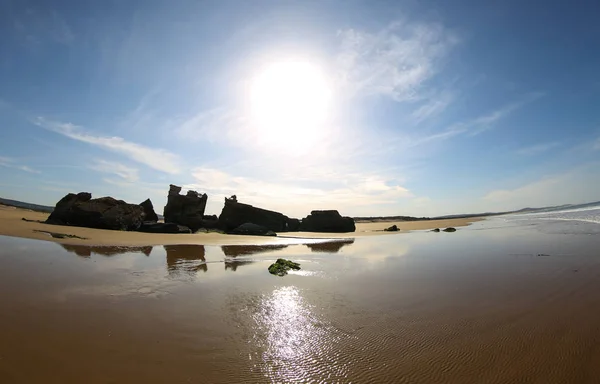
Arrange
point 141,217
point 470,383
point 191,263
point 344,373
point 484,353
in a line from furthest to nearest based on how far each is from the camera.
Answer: point 141,217, point 191,263, point 484,353, point 344,373, point 470,383

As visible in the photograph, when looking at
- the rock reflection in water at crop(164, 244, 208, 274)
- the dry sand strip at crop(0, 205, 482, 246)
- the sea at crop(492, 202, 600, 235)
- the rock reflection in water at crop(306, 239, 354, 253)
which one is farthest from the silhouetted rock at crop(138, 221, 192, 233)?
the sea at crop(492, 202, 600, 235)

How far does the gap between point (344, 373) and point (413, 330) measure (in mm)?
1802

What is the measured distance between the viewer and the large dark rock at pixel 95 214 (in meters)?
22.5

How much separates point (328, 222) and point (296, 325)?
102 ft

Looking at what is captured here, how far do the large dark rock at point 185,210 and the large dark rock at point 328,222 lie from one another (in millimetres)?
13413

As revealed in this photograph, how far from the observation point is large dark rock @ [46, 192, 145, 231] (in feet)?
73.7

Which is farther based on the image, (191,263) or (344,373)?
(191,263)

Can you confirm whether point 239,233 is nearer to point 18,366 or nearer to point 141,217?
point 141,217

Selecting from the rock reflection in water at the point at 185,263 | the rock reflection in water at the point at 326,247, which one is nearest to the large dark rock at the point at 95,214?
the rock reflection in water at the point at 185,263

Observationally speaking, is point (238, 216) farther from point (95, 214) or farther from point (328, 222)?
point (95, 214)

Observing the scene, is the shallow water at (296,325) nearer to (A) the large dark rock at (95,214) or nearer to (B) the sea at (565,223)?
(A) the large dark rock at (95,214)

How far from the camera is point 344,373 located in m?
3.45

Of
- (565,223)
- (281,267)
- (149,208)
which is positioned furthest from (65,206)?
(565,223)

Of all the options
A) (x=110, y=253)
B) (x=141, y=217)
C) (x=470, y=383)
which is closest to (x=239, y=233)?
(x=141, y=217)
